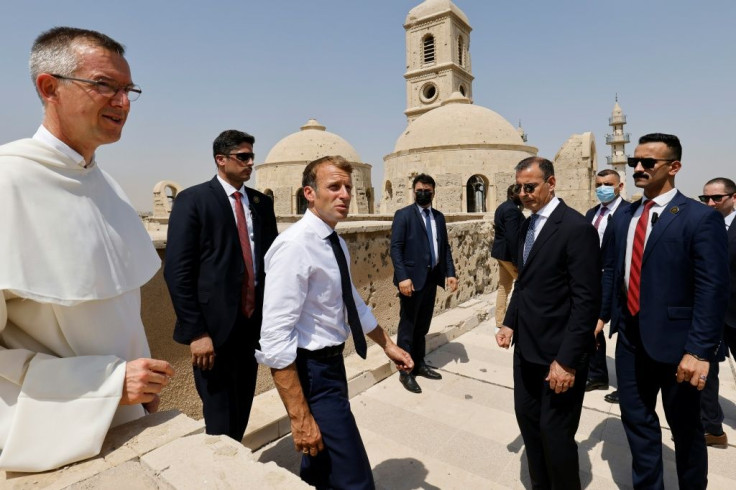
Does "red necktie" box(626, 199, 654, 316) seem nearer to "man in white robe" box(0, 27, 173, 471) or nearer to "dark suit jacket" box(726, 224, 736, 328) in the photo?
"dark suit jacket" box(726, 224, 736, 328)

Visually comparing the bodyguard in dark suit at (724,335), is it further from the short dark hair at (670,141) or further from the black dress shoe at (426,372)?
the black dress shoe at (426,372)

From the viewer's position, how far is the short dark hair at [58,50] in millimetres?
1196

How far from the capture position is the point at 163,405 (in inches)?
110

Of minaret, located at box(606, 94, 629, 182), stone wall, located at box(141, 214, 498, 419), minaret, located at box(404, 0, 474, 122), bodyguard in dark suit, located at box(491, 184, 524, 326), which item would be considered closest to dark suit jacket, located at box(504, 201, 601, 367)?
stone wall, located at box(141, 214, 498, 419)

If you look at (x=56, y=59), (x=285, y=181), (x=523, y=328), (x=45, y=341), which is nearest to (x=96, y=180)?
(x=56, y=59)

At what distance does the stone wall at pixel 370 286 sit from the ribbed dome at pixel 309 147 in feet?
72.2

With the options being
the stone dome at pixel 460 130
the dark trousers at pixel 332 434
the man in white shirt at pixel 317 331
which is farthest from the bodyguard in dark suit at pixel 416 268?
the stone dome at pixel 460 130

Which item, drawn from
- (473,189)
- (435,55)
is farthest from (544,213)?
(435,55)

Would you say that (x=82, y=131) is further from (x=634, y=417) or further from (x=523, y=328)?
(x=634, y=417)

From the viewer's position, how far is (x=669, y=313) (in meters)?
2.23

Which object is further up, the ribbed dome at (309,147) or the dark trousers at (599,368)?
the ribbed dome at (309,147)

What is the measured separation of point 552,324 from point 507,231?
2.97m

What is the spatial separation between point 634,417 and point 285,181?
2748 centimetres

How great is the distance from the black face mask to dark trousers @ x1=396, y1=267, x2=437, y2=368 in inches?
30.7
